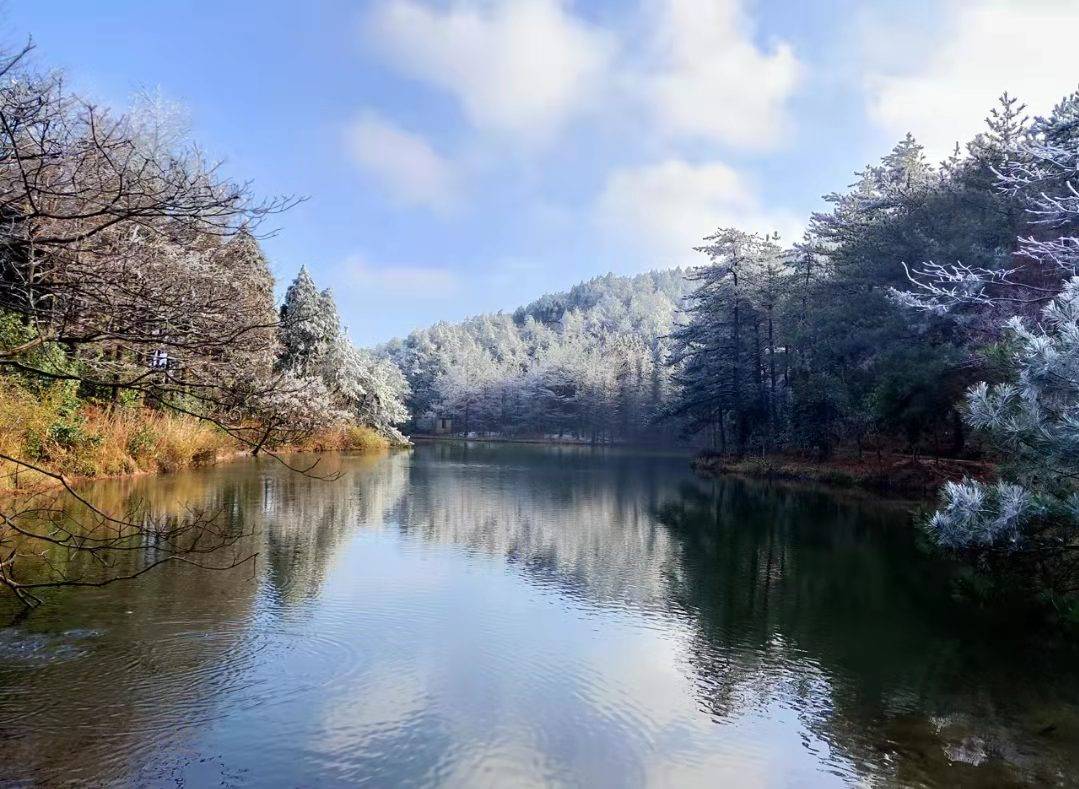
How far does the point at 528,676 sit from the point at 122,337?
4764 millimetres

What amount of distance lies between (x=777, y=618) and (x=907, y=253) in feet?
55.5

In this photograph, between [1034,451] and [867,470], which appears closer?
[1034,451]

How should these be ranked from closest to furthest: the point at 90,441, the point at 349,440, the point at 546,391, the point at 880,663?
the point at 880,663
the point at 90,441
the point at 349,440
the point at 546,391

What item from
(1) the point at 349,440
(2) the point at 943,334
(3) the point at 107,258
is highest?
(2) the point at 943,334

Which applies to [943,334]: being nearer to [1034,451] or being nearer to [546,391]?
[1034,451]

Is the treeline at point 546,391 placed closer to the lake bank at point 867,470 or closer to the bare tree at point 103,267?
the lake bank at point 867,470

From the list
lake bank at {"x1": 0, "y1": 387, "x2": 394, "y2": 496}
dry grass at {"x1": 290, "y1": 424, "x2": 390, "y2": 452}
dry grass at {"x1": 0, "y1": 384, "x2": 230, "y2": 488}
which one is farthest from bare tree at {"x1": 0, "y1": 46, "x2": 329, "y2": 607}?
dry grass at {"x1": 290, "y1": 424, "x2": 390, "y2": 452}

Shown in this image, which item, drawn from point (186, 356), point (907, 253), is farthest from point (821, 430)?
point (186, 356)

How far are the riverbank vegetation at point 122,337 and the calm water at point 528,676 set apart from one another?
0.84m

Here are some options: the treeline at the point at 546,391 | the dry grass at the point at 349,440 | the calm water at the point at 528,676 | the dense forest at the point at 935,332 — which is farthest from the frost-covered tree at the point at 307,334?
the treeline at the point at 546,391

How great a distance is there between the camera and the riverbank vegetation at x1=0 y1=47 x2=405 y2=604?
11.5ft

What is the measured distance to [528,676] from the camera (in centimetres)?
680

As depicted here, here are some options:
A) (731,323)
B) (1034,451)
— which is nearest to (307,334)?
(731,323)

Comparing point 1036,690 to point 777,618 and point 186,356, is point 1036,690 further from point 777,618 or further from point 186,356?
point 186,356
